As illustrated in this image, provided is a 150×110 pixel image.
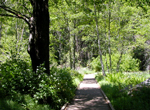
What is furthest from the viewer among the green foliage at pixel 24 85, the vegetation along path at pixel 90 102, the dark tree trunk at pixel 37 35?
the vegetation along path at pixel 90 102

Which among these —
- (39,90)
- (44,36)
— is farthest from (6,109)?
(44,36)

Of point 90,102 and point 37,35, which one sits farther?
point 90,102

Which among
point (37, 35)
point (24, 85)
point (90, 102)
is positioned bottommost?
point (90, 102)

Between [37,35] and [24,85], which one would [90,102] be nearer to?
[24,85]

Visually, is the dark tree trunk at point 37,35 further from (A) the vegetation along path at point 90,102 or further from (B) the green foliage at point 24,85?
(A) the vegetation along path at point 90,102

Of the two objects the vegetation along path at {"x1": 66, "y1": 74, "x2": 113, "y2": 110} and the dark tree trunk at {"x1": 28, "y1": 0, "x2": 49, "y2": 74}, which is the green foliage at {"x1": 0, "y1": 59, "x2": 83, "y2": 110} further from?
the vegetation along path at {"x1": 66, "y1": 74, "x2": 113, "y2": 110}

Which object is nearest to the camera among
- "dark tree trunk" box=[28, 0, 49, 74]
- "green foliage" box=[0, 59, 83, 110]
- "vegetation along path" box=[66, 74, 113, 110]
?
"green foliage" box=[0, 59, 83, 110]

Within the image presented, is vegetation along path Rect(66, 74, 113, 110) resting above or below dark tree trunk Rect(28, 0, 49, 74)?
below

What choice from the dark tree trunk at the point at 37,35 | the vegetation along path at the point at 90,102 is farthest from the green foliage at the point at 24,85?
the vegetation along path at the point at 90,102

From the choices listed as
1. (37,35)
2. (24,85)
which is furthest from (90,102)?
(37,35)

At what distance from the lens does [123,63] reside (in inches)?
951

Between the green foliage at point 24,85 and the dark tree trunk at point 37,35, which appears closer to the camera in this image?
the green foliage at point 24,85

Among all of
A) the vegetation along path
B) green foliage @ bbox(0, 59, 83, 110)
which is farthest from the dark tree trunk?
the vegetation along path

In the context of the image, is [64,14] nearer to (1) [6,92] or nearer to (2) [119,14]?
(2) [119,14]
